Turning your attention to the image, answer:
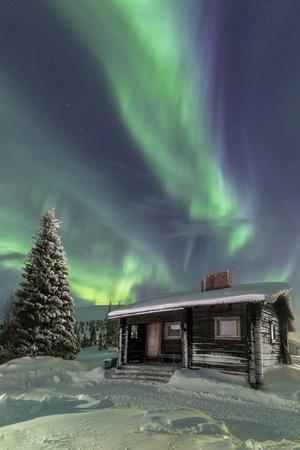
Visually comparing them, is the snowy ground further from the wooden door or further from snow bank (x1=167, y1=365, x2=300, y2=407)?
the wooden door

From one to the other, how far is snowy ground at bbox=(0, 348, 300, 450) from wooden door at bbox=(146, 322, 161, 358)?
11.3 feet

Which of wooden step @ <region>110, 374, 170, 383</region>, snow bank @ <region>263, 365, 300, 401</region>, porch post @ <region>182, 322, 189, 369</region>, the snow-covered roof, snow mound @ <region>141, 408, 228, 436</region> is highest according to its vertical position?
the snow-covered roof

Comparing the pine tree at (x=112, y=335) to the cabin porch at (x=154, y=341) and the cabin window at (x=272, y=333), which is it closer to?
the cabin porch at (x=154, y=341)

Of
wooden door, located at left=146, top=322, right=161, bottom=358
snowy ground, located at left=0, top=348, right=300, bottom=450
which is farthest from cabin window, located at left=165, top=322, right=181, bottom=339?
snowy ground, located at left=0, top=348, right=300, bottom=450

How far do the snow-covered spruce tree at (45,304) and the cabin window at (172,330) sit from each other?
33.0 feet

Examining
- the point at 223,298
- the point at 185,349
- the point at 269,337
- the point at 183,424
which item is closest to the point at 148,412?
the point at 183,424

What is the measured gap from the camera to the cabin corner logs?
583 inches

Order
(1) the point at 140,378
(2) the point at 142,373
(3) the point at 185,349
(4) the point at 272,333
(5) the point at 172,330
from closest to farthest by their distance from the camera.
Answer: (3) the point at 185,349 → (1) the point at 140,378 → (2) the point at 142,373 → (4) the point at 272,333 → (5) the point at 172,330

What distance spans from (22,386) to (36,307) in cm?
1012

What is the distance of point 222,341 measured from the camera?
53.2ft

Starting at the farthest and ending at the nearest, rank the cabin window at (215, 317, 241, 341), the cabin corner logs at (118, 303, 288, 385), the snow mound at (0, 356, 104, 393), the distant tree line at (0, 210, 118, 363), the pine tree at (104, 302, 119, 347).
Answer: the pine tree at (104, 302, 119, 347) < the distant tree line at (0, 210, 118, 363) < the snow mound at (0, 356, 104, 393) < the cabin window at (215, 317, 241, 341) < the cabin corner logs at (118, 303, 288, 385)

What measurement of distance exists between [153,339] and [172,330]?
1514 millimetres

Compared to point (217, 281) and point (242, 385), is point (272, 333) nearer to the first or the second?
point (217, 281)

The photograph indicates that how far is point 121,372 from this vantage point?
19469 mm
